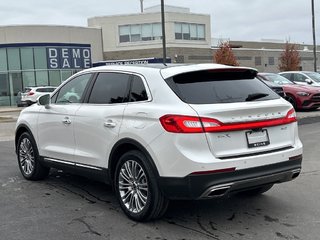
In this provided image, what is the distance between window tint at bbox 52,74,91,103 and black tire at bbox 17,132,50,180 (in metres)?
0.95

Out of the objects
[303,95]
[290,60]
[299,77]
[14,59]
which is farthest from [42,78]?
[290,60]

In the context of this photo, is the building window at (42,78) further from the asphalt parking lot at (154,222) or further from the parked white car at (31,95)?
the asphalt parking lot at (154,222)

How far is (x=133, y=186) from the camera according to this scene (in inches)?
204

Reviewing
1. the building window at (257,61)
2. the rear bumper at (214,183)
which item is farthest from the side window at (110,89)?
the building window at (257,61)

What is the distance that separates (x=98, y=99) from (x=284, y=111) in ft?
7.32

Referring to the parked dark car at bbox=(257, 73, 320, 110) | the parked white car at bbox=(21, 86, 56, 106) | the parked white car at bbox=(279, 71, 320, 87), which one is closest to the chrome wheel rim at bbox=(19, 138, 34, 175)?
the parked dark car at bbox=(257, 73, 320, 110)

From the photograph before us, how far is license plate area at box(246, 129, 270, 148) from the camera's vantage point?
481cm

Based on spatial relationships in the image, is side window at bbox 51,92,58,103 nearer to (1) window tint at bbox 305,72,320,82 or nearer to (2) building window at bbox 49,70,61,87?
(1) window tint at bbox 305,72,320,82

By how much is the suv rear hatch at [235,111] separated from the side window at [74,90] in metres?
1.59

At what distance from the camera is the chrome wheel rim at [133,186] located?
504 cm

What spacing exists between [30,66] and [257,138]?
4041 centimetres

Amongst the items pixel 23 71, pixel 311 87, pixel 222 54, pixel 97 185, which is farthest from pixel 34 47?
pixel 97 185

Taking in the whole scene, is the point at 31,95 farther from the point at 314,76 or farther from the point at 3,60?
the point at 314,76

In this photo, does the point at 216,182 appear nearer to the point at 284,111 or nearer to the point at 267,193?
the point at 284,111
